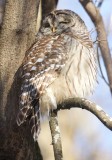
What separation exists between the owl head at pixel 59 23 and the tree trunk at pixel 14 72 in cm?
71

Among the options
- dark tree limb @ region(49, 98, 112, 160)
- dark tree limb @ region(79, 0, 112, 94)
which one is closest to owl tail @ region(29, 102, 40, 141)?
dark tree limb @ region(49, 98, 112, 160)

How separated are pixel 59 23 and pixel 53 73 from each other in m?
0.87

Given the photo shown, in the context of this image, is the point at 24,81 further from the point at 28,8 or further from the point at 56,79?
the point at 28,8

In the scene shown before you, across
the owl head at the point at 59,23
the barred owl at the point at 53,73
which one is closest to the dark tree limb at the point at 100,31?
the barred owl at the point at 53,73

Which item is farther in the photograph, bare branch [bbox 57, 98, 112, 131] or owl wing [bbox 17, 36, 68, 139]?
owl wing [bbox 17, 36, 68, 139]

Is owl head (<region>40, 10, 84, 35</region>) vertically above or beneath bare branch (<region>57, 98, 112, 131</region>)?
above

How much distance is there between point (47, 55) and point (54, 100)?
0.37 metres

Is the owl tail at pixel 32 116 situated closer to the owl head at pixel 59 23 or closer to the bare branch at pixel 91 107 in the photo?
the bare branch at pixel 91 107

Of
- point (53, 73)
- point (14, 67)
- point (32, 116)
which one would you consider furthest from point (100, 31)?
point (32, 116)

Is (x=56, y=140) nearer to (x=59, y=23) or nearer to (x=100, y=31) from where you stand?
(x=100, y=31)

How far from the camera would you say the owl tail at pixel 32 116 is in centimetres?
331

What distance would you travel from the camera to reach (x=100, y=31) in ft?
11.5

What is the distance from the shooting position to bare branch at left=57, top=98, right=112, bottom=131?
2.78 meters

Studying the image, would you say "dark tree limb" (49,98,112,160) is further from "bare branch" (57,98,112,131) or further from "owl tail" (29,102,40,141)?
"owl tail" (29,102,40,141)
